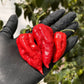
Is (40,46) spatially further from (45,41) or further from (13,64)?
(13,64)

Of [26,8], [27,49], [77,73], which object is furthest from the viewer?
[26,8]

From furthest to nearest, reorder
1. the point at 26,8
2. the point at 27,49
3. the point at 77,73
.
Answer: the point at 26,8, the point at 77,73, the point at 27,49

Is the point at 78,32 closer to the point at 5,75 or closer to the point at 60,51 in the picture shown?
the point at 60,51

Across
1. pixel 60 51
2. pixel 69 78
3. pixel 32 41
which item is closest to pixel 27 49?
pixel 32 41

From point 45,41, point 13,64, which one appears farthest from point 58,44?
point 13,64
